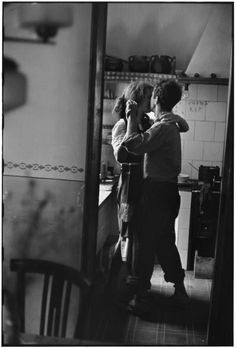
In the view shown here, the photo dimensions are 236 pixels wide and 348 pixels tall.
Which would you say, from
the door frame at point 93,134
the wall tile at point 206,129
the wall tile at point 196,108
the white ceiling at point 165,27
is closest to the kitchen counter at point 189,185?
the wall tile at point 206,129

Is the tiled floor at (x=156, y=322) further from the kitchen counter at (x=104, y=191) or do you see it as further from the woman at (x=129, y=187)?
the kitchen counter at (x=104, y=191)

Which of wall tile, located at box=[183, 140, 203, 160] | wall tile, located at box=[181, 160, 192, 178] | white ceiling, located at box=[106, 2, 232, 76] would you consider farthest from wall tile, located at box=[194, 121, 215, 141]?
white ceiling, located at box=[106, 2, 232, 76]

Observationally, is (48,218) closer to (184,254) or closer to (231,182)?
(231,182)

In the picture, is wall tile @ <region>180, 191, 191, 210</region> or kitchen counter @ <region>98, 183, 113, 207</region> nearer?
kitchen counter @ <region>98, 183, 113, 207</region>

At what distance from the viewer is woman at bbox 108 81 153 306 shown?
2176 millimetres

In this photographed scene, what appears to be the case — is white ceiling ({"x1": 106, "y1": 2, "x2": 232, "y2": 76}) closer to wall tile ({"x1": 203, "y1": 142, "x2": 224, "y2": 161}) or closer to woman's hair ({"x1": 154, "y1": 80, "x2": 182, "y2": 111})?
woman's hair ({"x1": 154, "y1": 80, "x2": 182, "y2": 111})

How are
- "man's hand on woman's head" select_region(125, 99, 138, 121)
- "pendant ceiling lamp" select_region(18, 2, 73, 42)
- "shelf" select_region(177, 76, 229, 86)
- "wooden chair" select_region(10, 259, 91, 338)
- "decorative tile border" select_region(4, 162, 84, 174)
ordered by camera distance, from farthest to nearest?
"shelf" select_region(177, 76, 229, 86) < "man's hand on woman's head" select_region(125, 99, 138, 121) < "decorative tile border" select_region(4, 162, 84, 174) < "pendant ceiling lamp" select_region(18, 2, 73, 42) < "wooden chair" select_region(10, 259, 91, 338)

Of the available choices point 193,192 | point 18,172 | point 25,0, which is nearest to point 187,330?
point 193,192

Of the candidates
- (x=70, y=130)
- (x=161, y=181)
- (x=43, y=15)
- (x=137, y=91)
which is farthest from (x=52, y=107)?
(x=161, y=181)

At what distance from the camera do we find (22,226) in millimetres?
1730

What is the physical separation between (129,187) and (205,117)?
1.02 meters

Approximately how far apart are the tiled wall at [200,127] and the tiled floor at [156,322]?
35.9 inches

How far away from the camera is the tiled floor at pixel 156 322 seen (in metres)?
2.03

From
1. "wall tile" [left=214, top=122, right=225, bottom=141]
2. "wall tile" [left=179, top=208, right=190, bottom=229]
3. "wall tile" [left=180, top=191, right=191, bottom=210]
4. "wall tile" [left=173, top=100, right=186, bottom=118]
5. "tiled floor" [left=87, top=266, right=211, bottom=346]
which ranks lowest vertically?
"tiled floor" [left=87, top=266, right=211, bottom=346]
